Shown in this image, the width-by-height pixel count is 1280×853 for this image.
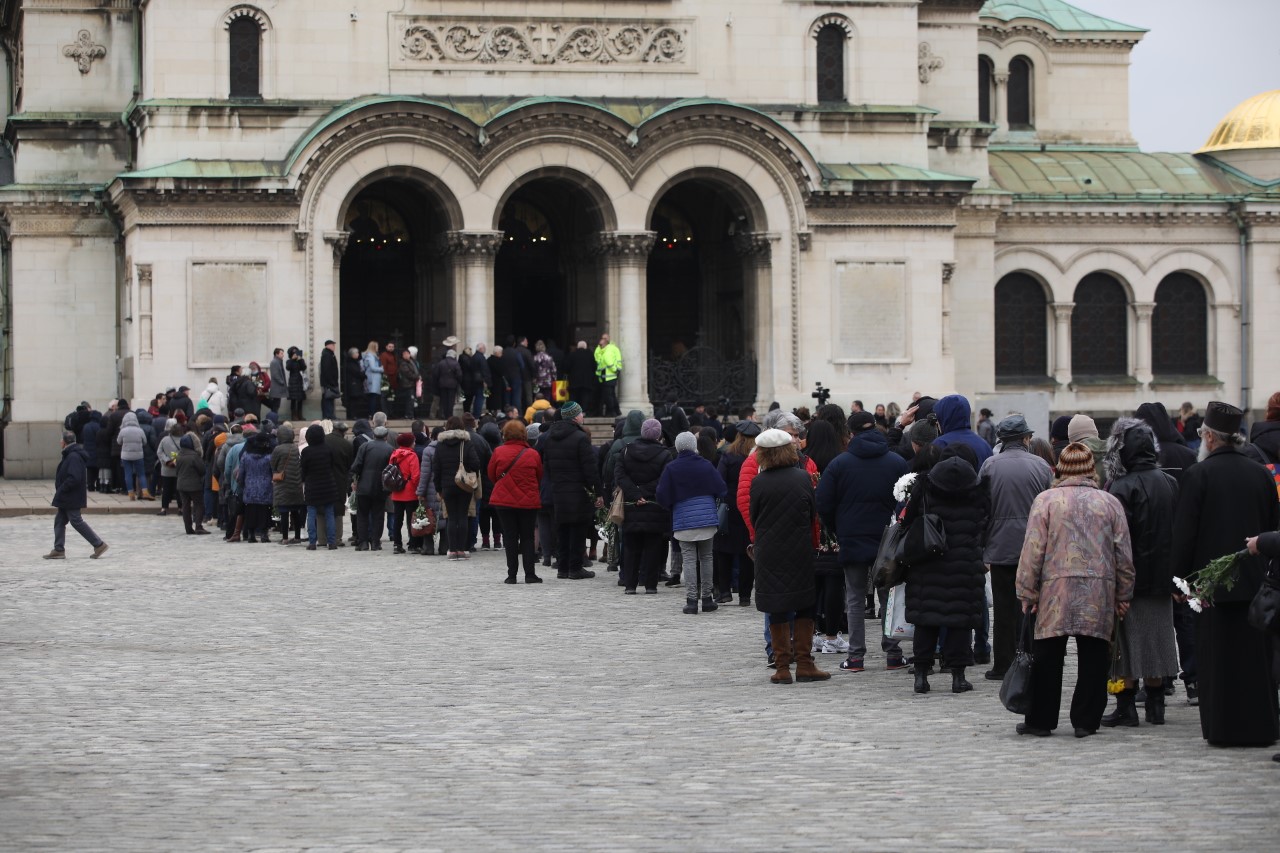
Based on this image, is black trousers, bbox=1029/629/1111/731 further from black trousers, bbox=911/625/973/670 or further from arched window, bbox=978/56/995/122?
arched window, bbox=978/56/995/122

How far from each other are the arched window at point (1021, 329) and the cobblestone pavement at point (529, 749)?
2937cm

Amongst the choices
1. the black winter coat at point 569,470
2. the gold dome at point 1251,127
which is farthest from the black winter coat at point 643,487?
the gold dome at point 1251,127

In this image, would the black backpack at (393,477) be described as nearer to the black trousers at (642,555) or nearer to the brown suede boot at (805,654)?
the black trousers at (642,555)

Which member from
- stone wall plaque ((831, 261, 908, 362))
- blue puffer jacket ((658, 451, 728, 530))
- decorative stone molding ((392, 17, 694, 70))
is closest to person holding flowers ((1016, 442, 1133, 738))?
blue puffer jacket ((658, 451, 728, 530))

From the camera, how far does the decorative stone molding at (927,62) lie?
149 ft

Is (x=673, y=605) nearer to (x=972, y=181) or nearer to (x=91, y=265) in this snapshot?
(x=972, y=181)

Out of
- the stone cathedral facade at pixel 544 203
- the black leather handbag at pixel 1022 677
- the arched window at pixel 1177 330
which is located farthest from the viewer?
the arched window at pixel 1177 330

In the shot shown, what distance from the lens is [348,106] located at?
37.9m

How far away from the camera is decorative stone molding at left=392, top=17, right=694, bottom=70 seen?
129 feet

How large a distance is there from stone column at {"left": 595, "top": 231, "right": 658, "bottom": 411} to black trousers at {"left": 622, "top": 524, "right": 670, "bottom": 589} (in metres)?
17.7

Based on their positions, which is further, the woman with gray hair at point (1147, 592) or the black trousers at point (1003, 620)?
the black trousers at point (1003, 620)

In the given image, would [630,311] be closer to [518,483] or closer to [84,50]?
[84,50]

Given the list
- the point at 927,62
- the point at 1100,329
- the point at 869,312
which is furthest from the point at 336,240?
the point at 1100,329

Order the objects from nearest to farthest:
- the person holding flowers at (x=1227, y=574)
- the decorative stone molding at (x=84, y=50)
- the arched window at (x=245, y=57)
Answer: the person holding flowers at (x=1227, y=574), the arched window at (x=245, y=57), the decorative stone molding at (x=84, y=50)
